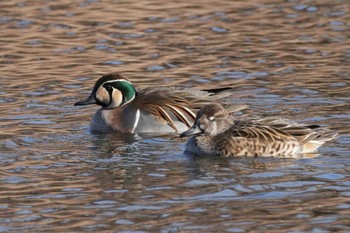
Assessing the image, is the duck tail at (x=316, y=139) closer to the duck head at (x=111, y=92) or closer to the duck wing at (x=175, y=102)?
the duck wing at (x=175, y=102)

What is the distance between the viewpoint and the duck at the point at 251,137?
1238 centimetres

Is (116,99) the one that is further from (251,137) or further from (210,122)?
(251,137)

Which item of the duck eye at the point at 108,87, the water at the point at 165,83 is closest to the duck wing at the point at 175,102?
the duck eye at the point at 108,87

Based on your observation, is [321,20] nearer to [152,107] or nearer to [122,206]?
[152,107]

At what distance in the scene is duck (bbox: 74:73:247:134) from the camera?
1438 cm

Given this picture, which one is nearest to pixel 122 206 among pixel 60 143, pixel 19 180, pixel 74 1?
pixel 19 180

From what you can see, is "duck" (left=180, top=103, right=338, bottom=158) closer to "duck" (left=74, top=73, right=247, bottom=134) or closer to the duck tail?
Answer: the duck tail

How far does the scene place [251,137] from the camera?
1245 cm

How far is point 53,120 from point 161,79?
2.63 m

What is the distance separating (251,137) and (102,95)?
2.89m

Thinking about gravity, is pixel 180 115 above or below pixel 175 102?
below

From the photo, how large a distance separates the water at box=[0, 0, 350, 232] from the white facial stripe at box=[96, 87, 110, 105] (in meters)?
0.40

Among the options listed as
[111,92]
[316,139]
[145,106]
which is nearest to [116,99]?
[111,92]

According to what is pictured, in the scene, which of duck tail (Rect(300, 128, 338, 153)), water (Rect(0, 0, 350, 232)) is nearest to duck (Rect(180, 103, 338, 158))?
duck tail (Rect(300, 128, 338, 153))
